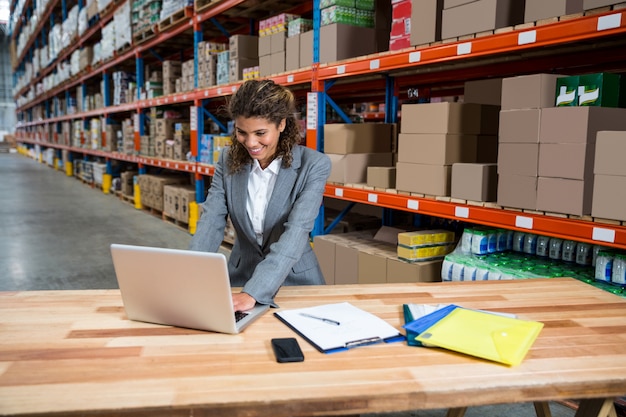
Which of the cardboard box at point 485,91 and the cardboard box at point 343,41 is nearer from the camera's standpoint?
the cardboard box at point 485,91

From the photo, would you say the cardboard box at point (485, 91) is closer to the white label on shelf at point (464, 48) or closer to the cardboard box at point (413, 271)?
the white label on shelf at point (464, 48)

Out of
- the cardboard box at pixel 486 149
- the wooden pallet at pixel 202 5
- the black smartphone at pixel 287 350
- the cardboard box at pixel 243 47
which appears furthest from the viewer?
the wooden pallet at pixel 202 5

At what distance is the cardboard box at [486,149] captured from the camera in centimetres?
322

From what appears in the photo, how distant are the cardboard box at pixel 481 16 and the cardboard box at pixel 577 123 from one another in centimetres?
63

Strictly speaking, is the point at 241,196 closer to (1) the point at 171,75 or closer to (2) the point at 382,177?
(2) the point at 382,177

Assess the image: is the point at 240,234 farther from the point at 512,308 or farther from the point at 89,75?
the point at 89,75

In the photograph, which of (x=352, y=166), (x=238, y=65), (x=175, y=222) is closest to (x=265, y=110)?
(x=352, y=166)

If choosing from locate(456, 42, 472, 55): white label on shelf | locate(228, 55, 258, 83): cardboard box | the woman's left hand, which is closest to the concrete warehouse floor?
the woman's left hand

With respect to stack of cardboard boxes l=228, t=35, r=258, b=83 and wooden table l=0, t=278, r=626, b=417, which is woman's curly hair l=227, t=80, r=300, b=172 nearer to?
wooden table l=0, t=278, r=626, b=417

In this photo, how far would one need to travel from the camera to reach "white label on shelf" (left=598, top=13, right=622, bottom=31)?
223 cm

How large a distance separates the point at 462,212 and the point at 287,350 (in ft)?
Result: 6.33

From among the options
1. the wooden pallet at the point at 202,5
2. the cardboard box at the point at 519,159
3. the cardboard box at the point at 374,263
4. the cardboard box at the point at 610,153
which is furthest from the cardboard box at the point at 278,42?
the cardboard box at the point at 610,153

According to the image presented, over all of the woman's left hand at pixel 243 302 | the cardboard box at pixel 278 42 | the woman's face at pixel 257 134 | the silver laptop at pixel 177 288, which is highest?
the cardboard box at pixel 278 42

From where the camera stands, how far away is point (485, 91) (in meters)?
3.54
